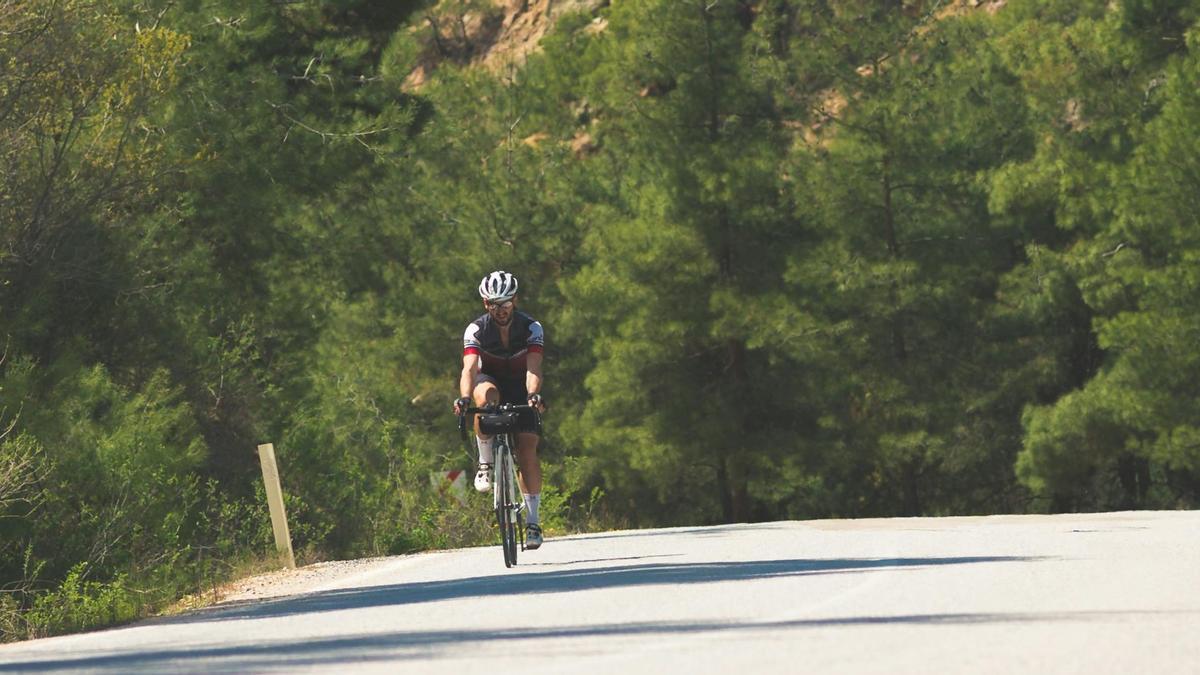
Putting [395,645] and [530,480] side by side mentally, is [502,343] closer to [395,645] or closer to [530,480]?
[530,480]

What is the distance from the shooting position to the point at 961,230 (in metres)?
51.2

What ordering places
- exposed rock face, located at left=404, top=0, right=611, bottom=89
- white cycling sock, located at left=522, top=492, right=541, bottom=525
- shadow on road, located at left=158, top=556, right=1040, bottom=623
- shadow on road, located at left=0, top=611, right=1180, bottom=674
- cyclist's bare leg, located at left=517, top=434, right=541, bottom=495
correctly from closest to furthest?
shadow on road, located at left=0, top=611, right=1180, bottom=674, shadow on road, located at left=158, top=556, right=1040, bottom=623, cyclist's bare leg, located at left=517, top=434, right=541, bottom=495, white cycling sock, located at left=522, top=492, right=541, bottom=525, exposed rock face, located at left=404, top=0, right=611, bottom=89

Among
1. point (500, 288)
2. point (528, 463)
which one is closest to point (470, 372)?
point (500, 288)

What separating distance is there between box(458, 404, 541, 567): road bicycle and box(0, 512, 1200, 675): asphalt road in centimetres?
36

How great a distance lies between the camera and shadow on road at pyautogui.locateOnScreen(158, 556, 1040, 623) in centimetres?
1441

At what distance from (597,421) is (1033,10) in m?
17.6

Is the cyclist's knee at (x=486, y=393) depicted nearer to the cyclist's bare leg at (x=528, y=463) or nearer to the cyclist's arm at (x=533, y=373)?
the cyclist's arm at (x=533, y=373)

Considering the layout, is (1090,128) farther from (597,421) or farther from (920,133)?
(597,421)

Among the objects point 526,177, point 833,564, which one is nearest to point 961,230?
point 526,177

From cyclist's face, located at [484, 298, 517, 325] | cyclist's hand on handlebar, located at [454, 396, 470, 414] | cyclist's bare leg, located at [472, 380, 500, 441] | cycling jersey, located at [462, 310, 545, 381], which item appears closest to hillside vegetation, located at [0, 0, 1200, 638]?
cyclist's bare leg, located at [472, 380, 500, 441]

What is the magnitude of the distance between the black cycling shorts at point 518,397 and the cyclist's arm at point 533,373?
0.23m

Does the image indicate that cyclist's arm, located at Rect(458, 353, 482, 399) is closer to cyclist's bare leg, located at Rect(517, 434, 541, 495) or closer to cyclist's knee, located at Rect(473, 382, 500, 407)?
cyclist's knee, located at Rect(473, 382, 500, 407)

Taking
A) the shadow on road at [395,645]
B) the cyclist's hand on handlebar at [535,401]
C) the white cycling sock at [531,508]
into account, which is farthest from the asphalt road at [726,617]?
the cyclist's hand on handlebar at [535,401]

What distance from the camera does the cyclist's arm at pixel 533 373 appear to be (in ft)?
52.9
